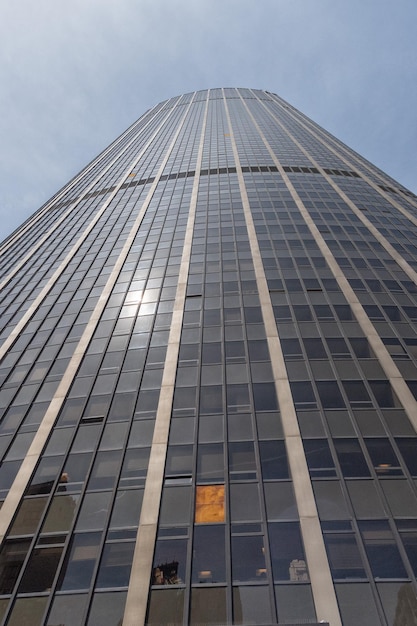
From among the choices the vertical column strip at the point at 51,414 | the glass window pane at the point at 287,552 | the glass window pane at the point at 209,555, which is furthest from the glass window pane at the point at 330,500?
the vertical column strip at the point at 51,414

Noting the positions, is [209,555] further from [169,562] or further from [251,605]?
[251,605]

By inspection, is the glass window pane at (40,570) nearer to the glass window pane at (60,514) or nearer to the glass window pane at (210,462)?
the glass window pane at (60,514)

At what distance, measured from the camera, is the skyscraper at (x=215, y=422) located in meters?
17.5

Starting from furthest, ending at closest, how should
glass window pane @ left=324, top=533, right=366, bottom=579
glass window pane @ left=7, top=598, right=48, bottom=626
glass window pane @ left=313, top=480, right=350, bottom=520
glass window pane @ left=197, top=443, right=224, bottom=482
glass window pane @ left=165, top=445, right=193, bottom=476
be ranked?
glass window pane @ left=165, top=445, right=193, bottom=476, glass window pane @ left=197, top=443, right=224, bottom=482, glass window pane @ left=313, top=480, right=350, bottom=520, glass window pane @ left=324, top=533, right=366, bottom=579, glass window pane @ left=7, top=598, right=48, bottom=626

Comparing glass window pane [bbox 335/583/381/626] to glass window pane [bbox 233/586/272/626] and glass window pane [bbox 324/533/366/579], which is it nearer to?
glass window pane [bbox 324/533/366/579]

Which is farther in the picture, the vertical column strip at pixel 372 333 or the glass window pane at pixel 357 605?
the vertical column strip at pixel 372 333

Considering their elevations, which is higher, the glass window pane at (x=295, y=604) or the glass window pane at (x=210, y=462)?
the glass window pane at (x=210, y=462)

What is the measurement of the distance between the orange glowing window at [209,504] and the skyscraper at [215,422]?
0.07 m

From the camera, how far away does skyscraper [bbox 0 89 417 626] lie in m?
17.5

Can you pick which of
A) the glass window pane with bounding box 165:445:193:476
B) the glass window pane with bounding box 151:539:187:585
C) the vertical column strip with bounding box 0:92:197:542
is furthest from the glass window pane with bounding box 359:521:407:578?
the vertical column strip with bounding box 0:92:197:542

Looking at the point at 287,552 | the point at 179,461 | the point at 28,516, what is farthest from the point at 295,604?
the point at 28,516

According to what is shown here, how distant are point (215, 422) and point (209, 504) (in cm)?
523

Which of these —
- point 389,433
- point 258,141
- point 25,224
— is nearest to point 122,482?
point 389,433

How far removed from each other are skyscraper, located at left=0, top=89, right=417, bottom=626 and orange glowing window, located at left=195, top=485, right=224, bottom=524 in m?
0.07
